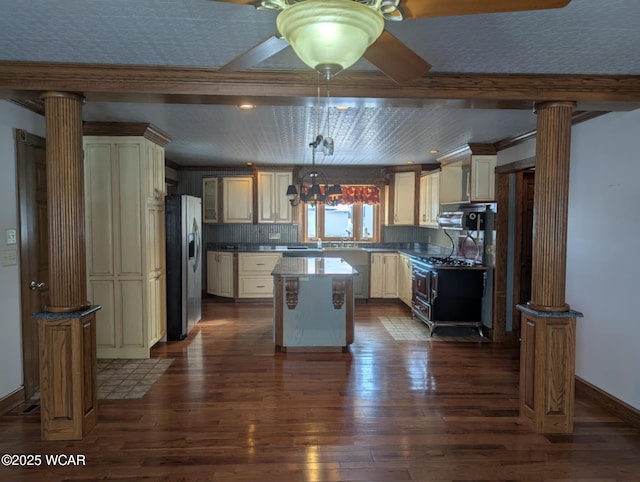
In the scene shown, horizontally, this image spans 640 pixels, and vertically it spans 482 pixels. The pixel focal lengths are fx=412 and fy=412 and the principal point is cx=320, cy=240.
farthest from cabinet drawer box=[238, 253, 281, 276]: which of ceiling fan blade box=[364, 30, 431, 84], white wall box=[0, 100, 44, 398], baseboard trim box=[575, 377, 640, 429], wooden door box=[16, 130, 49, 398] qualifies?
ceiling fan blade box=[364, 30, 431, 84]

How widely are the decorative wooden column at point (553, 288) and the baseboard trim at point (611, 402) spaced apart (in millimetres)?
570

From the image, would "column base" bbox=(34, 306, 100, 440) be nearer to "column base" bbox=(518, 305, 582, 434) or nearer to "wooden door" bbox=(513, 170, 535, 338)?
"column base" bbox=(518, 305, 582, 434)

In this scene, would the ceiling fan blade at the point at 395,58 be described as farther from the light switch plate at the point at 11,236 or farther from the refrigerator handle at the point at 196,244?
the refrigerator handle at the point at 196,244

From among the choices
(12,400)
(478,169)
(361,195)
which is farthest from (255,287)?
(12,400)

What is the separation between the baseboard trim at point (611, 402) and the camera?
9.99 ft

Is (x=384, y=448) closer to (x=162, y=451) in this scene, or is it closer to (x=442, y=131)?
(x=162, y=451)

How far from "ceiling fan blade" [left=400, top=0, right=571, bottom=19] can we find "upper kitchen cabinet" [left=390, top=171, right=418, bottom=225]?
5.89 meters

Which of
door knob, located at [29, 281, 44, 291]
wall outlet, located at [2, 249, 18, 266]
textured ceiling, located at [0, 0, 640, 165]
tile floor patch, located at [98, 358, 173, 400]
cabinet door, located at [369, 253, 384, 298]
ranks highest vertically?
textured ceiling, located at [0, 0, 640, 165]

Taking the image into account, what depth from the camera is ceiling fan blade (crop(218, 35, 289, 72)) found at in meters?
1.57

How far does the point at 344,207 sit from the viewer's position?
25.5ft

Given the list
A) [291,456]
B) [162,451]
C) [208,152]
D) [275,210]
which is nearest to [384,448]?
[291,456]

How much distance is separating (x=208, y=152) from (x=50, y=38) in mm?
3697

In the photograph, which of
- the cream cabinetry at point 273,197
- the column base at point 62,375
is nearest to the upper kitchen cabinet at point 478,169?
the cream cabinetry at point 273,197

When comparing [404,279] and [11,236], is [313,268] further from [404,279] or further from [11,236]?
[11,236]
